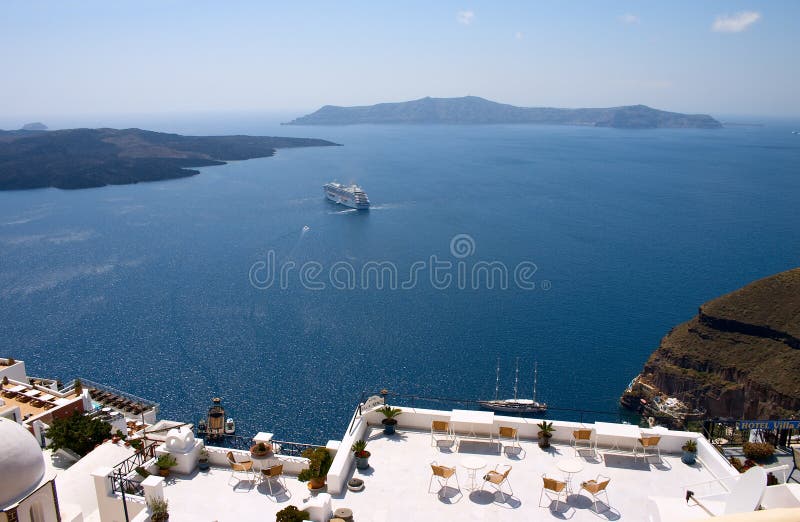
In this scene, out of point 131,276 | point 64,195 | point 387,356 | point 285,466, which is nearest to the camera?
point 285,466

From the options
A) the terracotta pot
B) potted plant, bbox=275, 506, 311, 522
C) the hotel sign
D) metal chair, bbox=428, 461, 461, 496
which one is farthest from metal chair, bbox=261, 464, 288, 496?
the hotel sign

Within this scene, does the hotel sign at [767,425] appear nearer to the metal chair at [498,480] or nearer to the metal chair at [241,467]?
the metal chair at [498,480]

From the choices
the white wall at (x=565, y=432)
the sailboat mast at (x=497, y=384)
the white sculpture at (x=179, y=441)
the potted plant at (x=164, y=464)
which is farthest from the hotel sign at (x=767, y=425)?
the sailboat mast at (x=497, y=384)

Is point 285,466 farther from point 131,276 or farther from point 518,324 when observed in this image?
point 131,276

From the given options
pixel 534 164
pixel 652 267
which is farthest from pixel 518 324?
pixel 534 164

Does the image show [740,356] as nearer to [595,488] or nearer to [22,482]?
[595,488]
